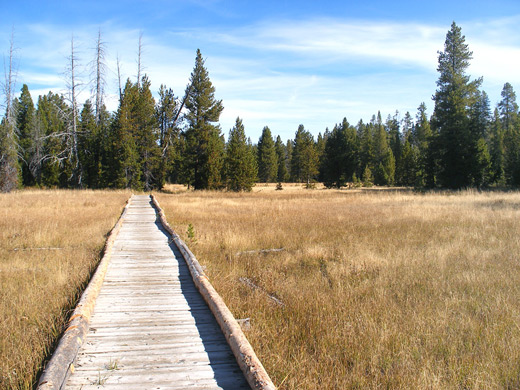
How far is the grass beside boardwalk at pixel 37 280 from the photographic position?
12.6 feet

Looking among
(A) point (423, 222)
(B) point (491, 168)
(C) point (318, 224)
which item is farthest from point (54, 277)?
(B) point (491, 168)

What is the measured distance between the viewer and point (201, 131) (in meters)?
37.5

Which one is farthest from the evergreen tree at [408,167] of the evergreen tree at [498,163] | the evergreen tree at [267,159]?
the evergreen tree at [267,159]

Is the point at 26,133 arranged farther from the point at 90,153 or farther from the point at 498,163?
the point at 498,163

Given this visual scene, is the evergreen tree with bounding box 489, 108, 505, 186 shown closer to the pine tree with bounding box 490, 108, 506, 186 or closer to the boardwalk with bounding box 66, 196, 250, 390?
the pine tree with bounding box 490, 108, 506, 186

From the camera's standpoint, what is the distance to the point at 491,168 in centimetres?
4425

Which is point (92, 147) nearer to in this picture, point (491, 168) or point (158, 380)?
point (158, 380)

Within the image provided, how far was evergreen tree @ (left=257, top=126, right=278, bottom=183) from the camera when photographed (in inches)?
2896

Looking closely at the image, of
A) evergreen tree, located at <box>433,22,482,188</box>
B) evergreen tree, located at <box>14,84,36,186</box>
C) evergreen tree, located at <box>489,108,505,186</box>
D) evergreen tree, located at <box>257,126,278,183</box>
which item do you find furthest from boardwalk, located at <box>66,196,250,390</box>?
evergreen tree, located at <box>257,126,278,183</box>

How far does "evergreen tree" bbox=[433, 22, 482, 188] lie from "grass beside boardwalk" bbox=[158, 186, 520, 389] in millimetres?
28832

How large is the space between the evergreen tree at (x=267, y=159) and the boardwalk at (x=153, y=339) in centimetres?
6753

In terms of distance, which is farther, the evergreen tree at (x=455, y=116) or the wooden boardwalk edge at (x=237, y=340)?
the evergreen tree at (x=455, y=116)

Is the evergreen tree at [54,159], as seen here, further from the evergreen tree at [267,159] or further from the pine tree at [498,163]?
the pine tree at [498,163]

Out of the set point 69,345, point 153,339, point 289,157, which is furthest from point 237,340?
point 289,157
